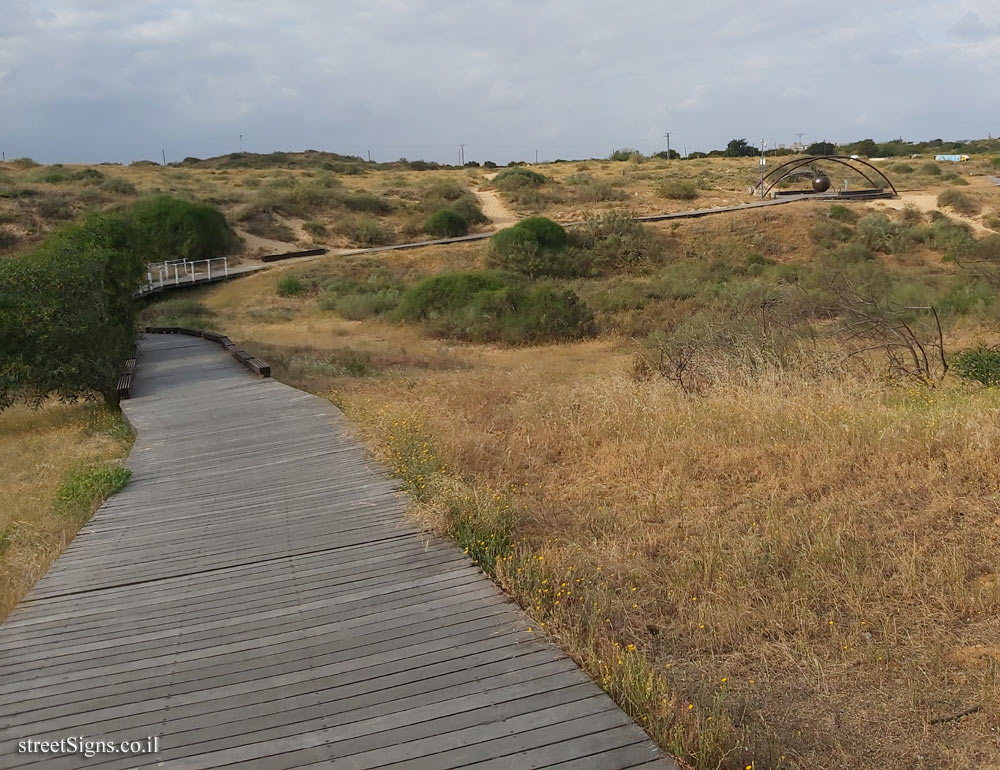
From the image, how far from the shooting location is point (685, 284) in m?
28.2

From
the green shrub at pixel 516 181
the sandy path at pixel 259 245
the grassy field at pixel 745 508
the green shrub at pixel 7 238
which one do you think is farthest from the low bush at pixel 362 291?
the green shrub at pixel 516 181

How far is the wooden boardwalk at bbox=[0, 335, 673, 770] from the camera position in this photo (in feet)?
11.0

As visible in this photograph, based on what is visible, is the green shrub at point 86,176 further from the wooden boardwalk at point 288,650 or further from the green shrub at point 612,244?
the wooden boardwalk at point 288,650

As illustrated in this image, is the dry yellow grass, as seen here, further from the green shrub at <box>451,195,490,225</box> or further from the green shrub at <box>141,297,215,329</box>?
the green shrub at <box>451,195,490,225</box>

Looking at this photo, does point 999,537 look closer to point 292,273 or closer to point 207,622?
point 207,622

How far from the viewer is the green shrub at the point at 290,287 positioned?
3144 centimetres

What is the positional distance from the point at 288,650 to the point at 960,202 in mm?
43744

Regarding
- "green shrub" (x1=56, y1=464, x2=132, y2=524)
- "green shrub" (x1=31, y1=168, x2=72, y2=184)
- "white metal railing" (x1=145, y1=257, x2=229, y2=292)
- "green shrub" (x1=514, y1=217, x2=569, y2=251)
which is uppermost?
"green shrub" (x1=31, y1=168, x2=72, y2=184)

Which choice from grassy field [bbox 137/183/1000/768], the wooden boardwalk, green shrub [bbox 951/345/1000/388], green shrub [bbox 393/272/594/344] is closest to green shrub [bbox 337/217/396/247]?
green shrub [bbox 393/272/594/344]

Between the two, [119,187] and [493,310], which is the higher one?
[119,187]

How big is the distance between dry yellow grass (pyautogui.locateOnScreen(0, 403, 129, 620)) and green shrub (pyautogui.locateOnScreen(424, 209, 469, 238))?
30958mm

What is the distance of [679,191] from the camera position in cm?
5038

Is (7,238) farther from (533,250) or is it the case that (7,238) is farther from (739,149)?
(739,149)

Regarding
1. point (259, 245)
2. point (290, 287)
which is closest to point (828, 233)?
point (290, 287)
